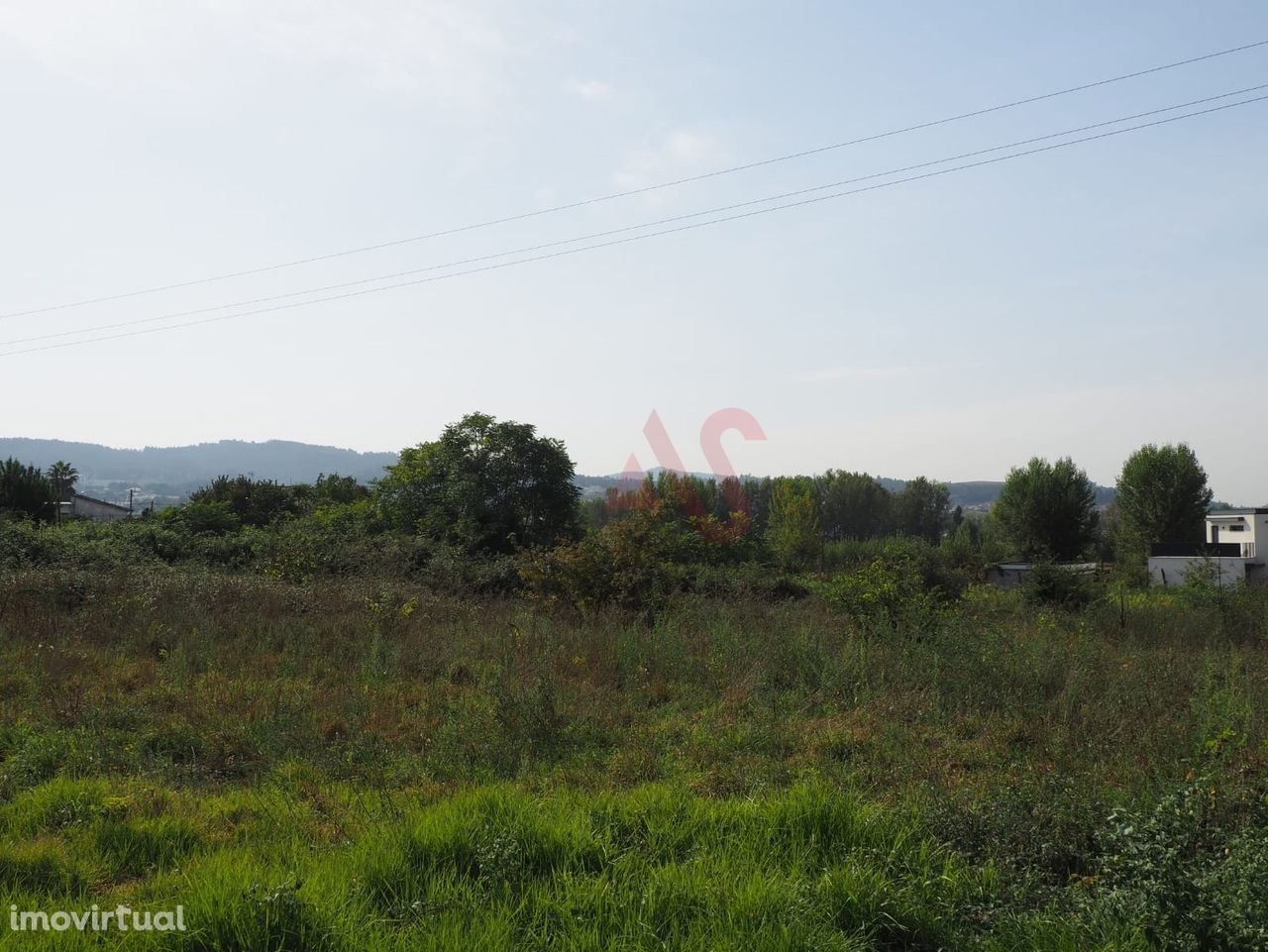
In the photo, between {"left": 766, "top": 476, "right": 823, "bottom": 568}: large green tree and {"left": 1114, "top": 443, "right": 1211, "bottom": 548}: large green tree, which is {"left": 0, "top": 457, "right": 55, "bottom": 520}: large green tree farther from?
{"left": 1114, "top": 443, "right": 1211, "bottom": 548}: large green tree

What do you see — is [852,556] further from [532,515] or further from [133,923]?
[133,923]

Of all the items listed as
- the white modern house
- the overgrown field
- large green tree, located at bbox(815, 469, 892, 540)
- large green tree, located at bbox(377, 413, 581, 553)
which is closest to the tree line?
large green tree, located at bbox(377, 413, 581, 553)

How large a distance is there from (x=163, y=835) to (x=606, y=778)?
8.46 feet

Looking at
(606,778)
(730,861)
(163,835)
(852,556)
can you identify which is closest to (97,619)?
(163,835)

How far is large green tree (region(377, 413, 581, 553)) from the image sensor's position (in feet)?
86.2

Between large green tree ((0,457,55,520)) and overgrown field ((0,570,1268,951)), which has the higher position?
large green tree ((0,457,55,520))

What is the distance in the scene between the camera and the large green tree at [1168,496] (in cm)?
→ 6169

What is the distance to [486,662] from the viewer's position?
9453 mm

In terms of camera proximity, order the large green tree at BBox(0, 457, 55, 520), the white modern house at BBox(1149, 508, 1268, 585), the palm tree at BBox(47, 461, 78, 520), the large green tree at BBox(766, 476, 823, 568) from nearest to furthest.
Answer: the large green tree at BBox(0, 457, 55, 520) < the white modern house at BBox(1149, 508, 1268, 585) < the palm tree at BBox(47, 461, 78, 520) < the large green tree at BBox(766, 476, 823, 568)

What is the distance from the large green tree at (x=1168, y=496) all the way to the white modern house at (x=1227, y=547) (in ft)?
7.30

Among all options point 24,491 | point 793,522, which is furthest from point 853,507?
point 24,491

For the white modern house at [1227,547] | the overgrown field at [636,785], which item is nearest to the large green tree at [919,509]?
the white modern house at [1227,547]

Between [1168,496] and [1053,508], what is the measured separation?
8858mm

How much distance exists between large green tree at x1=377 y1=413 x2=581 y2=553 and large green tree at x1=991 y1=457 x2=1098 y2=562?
44.4 m
